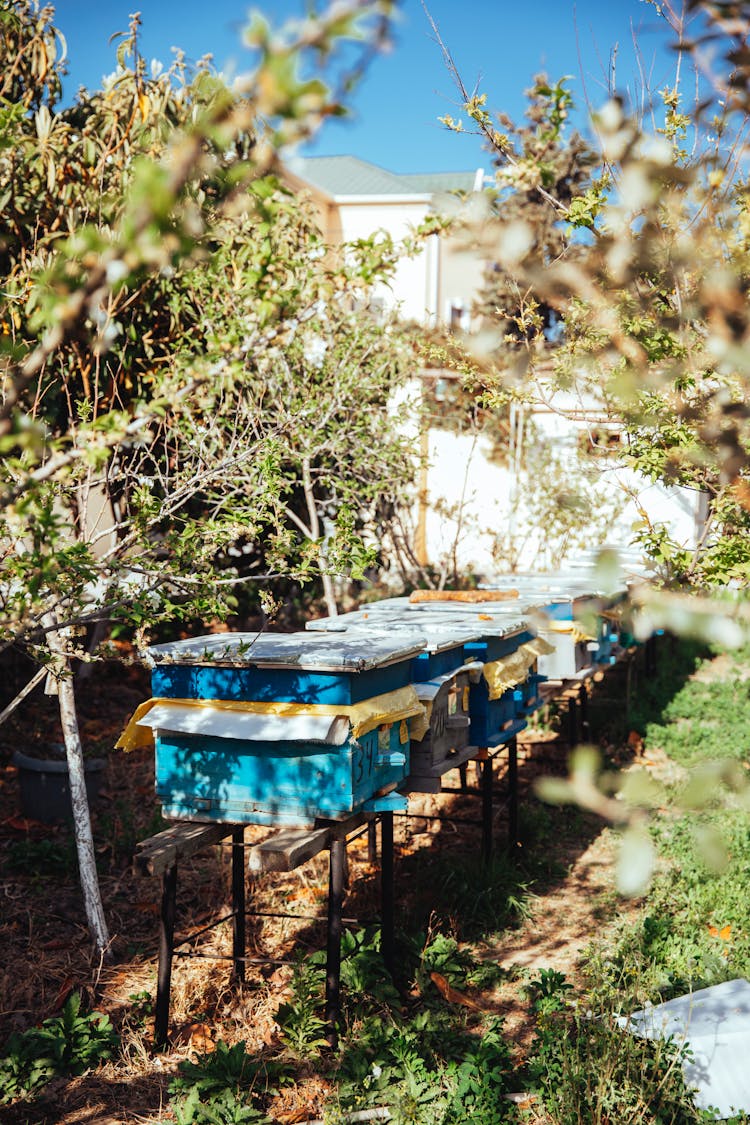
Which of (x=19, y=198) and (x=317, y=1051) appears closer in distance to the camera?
(x=317, y=1051)

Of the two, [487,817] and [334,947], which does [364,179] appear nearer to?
[487,817]

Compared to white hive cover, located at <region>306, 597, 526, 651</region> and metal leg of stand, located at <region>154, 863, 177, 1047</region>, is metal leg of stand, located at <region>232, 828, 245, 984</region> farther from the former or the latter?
white hive cover, located at <region>306, 597, 526, 651</region>

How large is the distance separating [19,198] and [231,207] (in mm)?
5731

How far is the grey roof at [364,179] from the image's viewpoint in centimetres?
2466

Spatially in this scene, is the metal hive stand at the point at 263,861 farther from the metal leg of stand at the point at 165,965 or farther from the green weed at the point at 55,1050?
the green weed at the point at 55,1050

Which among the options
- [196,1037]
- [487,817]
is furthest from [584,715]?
[196,1037]

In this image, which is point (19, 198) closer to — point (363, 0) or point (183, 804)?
point (183, 804)

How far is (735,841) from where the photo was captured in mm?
7309

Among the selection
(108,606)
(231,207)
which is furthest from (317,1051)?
(231,207)

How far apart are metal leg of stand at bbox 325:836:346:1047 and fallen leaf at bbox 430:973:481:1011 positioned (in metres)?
0.79

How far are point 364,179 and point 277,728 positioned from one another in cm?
2432

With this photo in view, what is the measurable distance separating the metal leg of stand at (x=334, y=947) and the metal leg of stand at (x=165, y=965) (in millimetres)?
790

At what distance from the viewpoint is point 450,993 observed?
547 cm

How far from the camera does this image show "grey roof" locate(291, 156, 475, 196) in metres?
24.7
